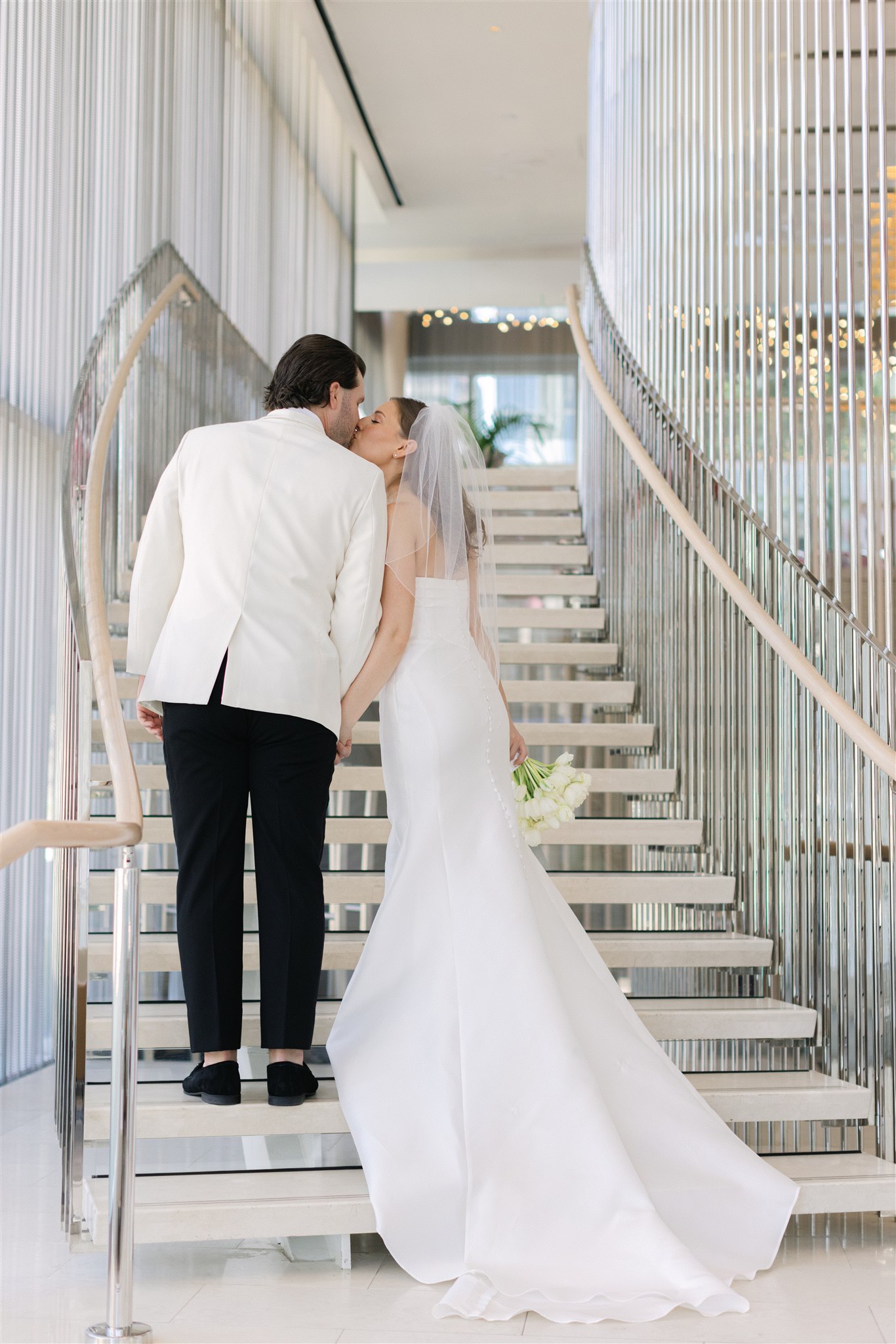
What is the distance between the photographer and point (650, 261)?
586cm

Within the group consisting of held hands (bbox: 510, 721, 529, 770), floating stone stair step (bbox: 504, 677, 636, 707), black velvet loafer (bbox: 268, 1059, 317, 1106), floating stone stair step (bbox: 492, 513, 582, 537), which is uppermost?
floating stone stair step (bbox: 492, 513, 582, 537)

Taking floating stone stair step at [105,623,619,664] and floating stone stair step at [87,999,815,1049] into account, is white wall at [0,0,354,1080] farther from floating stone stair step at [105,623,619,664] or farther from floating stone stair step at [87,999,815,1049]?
floating stone stair step at [87,999,815,1049]

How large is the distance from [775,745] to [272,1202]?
6.32ft

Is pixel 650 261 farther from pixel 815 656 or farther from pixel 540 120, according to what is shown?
pixel 540 120

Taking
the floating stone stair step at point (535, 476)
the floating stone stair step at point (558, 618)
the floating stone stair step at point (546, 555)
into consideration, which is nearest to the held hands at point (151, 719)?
the floating stone stair step at point (558, 618)

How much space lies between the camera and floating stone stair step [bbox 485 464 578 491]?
23.6 ft

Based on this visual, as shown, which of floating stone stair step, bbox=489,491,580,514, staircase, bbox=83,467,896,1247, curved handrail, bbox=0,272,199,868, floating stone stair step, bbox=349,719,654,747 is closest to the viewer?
curved handrail, bbox=0,272,199,868

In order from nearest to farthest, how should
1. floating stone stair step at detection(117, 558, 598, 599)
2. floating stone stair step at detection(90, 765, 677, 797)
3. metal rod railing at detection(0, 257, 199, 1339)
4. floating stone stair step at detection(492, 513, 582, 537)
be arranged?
metal rod railing at detection(0, 257, 199, 1339)
floating stone stair step at detection(90, 765, 677, 797)
floating stone stair step at detection(117, 558, 598, 599)
floating stone stair step at detection(492, 513, 582, 537)

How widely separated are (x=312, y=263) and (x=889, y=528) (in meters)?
6.35

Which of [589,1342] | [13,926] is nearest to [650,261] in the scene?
[13,926]

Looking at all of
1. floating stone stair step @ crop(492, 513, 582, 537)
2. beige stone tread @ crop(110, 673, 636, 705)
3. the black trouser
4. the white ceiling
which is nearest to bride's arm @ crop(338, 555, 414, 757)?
the black trouser

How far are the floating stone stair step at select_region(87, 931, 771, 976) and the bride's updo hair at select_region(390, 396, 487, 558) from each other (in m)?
1.12

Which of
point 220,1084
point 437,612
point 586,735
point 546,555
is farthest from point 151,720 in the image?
point 546,555

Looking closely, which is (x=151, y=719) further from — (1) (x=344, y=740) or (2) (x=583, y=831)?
(2) (x=583, y=831)
